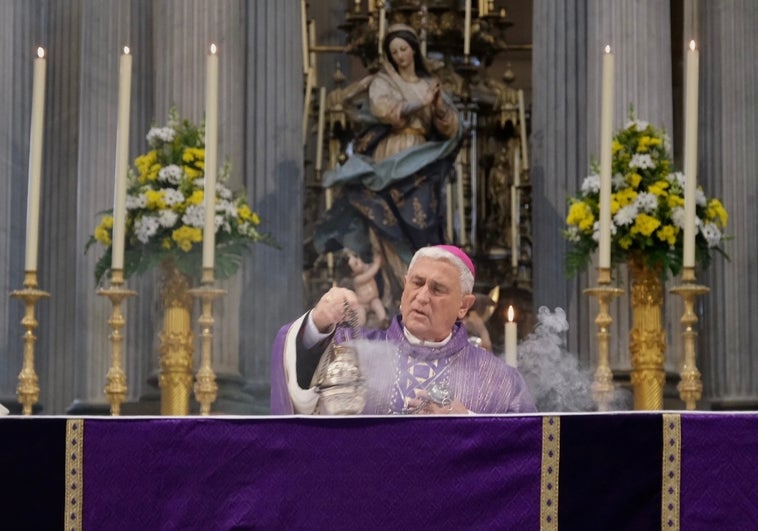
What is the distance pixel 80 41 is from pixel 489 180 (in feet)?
10.4

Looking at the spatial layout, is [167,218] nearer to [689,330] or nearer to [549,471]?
[689,330]

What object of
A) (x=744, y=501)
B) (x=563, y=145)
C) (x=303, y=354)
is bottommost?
(x=744, y=501)

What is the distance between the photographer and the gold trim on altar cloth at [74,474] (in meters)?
6.00

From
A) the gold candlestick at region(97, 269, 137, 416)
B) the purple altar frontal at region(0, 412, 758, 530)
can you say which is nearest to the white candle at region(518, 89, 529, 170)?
the gold candlestick at region(97, 269, 137, 416)

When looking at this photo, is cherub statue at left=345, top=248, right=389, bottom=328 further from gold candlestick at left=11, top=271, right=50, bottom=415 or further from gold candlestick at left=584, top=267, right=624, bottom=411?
gold candlestick at left=584, top=267, right=624, bottom=411

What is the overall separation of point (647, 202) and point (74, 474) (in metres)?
4.76

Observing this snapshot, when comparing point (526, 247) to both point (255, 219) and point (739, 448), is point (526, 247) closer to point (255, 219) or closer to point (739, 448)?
point (255, 219)

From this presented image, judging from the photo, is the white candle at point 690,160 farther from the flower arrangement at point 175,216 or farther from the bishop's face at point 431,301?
the flower arrangement at point 175,216

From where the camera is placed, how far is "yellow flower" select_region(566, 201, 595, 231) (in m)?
10.2

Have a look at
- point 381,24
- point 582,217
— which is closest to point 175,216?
point 582,217

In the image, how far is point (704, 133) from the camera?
12.6 meters

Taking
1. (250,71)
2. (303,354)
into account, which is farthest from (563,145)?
(303,354)

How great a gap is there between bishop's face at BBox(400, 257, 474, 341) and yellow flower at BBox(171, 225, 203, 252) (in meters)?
3.29

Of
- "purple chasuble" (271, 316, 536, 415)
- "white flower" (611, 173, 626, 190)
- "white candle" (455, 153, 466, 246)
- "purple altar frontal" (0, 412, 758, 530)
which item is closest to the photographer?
"purple altar frontal" (0, 412, 758, 530)
